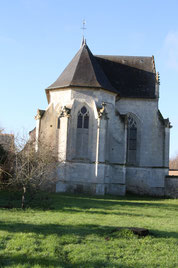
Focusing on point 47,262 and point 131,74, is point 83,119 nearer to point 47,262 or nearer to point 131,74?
point 131,74

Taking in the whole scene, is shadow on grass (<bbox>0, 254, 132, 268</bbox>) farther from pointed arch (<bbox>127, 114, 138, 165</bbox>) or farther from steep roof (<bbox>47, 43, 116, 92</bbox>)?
pointed arch (<bbox>127, 114, 138, 165</bbox>)

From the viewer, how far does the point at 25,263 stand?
734 cm

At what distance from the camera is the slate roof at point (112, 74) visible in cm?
2762

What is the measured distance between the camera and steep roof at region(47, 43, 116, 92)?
89.2 feet

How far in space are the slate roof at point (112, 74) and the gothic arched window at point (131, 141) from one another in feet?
7.97

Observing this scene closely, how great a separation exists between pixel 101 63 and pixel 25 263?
27565 mm

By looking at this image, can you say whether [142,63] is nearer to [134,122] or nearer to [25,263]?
[134,122]

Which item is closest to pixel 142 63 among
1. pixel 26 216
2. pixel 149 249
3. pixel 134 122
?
pixel 134 122

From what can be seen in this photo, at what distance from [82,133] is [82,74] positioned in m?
4.77

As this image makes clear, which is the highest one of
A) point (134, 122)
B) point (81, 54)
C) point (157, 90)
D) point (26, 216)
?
point (81, 54)

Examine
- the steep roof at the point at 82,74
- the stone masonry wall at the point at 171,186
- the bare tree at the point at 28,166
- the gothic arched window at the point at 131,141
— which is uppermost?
the steep roof at the point at 82,74

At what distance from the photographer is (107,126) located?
26438 millimetres

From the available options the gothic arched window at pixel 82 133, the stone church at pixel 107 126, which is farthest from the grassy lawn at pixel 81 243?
the gothic arched window at pixel 82 133

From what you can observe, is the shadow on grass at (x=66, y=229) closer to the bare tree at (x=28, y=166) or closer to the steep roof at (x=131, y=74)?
the bare tree at (x=28, y=166)
